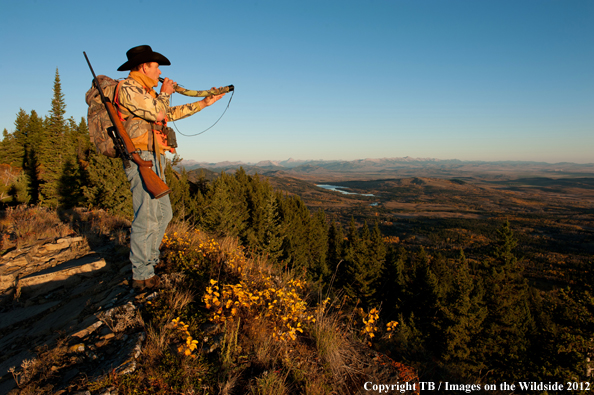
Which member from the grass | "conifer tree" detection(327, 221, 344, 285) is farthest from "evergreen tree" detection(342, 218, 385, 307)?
the grass

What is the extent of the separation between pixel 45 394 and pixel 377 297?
132ft

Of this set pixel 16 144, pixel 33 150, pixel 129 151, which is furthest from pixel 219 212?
pixel 16 144

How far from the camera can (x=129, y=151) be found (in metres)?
3.49

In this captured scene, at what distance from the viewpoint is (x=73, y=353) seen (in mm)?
2469

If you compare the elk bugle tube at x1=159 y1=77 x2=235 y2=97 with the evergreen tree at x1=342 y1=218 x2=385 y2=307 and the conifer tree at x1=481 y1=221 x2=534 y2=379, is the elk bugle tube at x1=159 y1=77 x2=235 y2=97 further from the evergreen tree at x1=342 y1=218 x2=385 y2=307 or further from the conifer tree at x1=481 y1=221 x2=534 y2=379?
the conifer tree at x1=481 y1=221 x2=534 y2=379

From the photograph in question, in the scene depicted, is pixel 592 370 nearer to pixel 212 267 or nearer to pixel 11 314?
pixel 212 267

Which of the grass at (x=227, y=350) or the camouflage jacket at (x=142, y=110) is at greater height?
the camouflage jacket at (x=142, y=110)

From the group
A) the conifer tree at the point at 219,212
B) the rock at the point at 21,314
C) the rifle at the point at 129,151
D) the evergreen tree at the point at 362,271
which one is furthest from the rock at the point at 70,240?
the evergreen tree at the point at 362,271

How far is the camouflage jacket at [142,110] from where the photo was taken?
3315mm

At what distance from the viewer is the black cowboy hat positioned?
348 centimetres

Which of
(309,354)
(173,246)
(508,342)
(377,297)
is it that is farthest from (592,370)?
(173,246)

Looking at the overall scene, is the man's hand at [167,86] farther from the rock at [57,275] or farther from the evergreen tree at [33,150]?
the evergreen tree at [33,150]

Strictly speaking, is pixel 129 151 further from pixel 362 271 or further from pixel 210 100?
pixel 362 271

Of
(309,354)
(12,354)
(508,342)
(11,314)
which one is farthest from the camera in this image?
(508,342)
